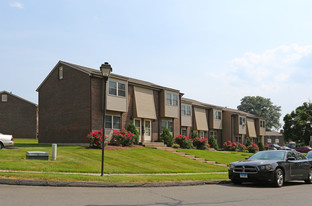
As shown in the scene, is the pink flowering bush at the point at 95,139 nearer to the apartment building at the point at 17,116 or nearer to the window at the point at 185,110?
the window at the point at 185,110

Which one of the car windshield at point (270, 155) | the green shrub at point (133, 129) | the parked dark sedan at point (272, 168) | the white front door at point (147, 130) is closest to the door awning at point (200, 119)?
the white front door at point (147, 130)

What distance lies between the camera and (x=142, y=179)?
12.4 meters

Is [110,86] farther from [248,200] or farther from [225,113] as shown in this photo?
[225,113]

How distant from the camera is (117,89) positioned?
27.7 m

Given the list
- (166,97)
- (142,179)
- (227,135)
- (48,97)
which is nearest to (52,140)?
(48,97)

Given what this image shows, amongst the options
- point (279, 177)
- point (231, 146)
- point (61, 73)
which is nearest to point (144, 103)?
point (61, 73)

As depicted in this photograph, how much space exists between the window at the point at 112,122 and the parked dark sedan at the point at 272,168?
15.7 meters

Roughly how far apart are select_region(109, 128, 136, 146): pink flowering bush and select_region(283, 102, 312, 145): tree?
44.1m

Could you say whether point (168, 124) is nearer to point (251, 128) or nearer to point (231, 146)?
point (231, 146)

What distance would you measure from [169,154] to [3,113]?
32.1 meters

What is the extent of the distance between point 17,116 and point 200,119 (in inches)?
1056

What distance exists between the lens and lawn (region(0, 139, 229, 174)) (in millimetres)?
14625

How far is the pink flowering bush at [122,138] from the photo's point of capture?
26000 mm

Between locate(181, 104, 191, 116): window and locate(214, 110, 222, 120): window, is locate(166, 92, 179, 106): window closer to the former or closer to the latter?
locate(181, 104, 191, 116): window
